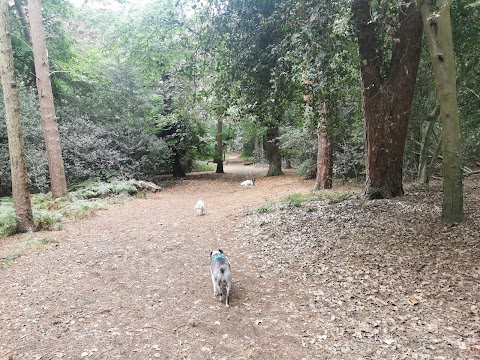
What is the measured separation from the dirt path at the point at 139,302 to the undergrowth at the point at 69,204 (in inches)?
29.7

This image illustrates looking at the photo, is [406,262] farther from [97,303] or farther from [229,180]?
[229,180]

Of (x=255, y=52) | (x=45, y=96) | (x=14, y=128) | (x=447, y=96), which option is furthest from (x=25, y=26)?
(x=447, y=96)

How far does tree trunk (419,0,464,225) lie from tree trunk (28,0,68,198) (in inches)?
383

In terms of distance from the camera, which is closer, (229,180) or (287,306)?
(287,306)

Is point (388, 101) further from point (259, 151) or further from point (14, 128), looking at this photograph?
point (259, 151)

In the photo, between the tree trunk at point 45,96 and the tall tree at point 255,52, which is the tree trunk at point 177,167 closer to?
the tree trunk at point 45,96

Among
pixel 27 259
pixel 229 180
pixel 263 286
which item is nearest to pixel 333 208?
pixel 263 286

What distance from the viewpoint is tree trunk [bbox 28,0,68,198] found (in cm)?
940

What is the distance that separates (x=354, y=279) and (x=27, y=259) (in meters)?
5.22

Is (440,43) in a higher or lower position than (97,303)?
higher

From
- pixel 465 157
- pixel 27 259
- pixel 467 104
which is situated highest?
pixel 467 104

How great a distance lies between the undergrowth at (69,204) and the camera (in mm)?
7054

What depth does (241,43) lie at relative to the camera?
6328 mm

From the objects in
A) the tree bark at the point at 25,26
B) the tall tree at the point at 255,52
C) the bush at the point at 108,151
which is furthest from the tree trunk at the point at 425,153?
the tree bark at the point at 25,26
